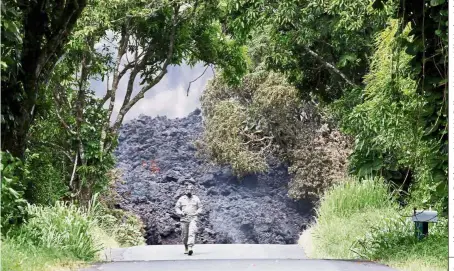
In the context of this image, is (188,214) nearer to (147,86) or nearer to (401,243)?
(147,86)

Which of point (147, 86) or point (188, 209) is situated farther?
→ point (147, 86)

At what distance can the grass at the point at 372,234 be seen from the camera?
8562 mm

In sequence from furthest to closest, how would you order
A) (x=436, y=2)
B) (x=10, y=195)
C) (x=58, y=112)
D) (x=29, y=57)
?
(x=58, y=112)
(x=29, y=57)
(x=10, y=195)
(x=436, y=2)

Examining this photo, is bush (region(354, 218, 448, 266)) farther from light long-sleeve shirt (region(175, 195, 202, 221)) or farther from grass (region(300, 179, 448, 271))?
light long-sleeve shirt (region(175, 195, 202, 221))

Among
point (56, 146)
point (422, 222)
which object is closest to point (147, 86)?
point (56, 146)

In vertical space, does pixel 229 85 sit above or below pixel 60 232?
above

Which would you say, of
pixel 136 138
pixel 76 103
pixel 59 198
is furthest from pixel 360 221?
pixel 136 138

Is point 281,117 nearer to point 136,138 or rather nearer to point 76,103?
point 136,138

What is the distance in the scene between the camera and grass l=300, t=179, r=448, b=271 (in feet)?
28.1

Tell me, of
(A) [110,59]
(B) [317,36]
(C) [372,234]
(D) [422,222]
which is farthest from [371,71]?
(D) [422,222]

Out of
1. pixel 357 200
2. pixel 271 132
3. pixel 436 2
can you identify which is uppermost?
pixel 271 132

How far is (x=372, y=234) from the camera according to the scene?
10352 mm

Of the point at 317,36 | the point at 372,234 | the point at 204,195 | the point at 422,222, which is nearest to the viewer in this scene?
the point at 422,222

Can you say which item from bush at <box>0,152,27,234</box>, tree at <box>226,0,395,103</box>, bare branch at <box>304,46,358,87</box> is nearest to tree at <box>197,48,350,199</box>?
tree at <box>226,0,395,103</box>
